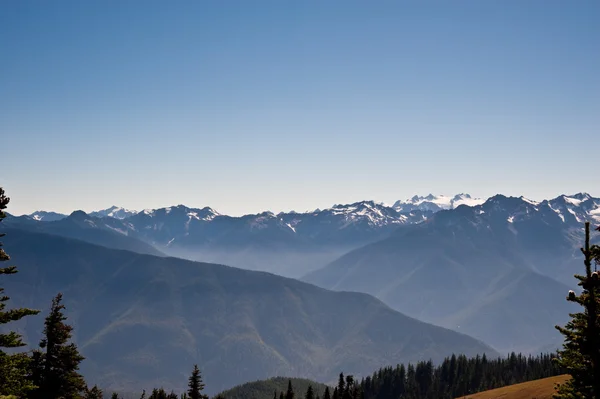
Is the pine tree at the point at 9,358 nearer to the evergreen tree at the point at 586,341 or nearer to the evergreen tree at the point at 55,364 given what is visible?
the evergreen tree at the point at 55,364

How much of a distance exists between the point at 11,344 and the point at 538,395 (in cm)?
10419

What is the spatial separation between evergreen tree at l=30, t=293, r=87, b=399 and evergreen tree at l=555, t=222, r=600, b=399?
1322 inches

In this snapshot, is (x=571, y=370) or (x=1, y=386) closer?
(x=1, y=386)

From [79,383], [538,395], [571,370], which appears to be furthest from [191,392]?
[538,395]

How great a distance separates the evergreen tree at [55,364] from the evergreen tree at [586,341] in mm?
33578

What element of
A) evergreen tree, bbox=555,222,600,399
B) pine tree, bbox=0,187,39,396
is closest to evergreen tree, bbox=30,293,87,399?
pine tree, bbox=0,187,39,396

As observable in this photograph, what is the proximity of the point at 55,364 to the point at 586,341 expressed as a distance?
35.7m

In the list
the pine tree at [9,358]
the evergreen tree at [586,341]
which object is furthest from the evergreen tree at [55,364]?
the evergreen tree at [586,341]

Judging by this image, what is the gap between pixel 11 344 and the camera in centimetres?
2903

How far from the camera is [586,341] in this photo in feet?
104

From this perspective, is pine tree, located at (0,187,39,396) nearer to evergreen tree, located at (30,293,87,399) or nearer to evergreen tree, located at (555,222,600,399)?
evergreen tree, located at (30,293,87,399)

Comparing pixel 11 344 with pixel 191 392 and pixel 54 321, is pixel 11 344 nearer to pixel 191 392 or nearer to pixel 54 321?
pixel 54 321

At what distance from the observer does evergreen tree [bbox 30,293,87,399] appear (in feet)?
139

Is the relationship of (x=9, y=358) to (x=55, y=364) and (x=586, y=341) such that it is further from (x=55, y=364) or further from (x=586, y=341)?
(x=586, y=341)
